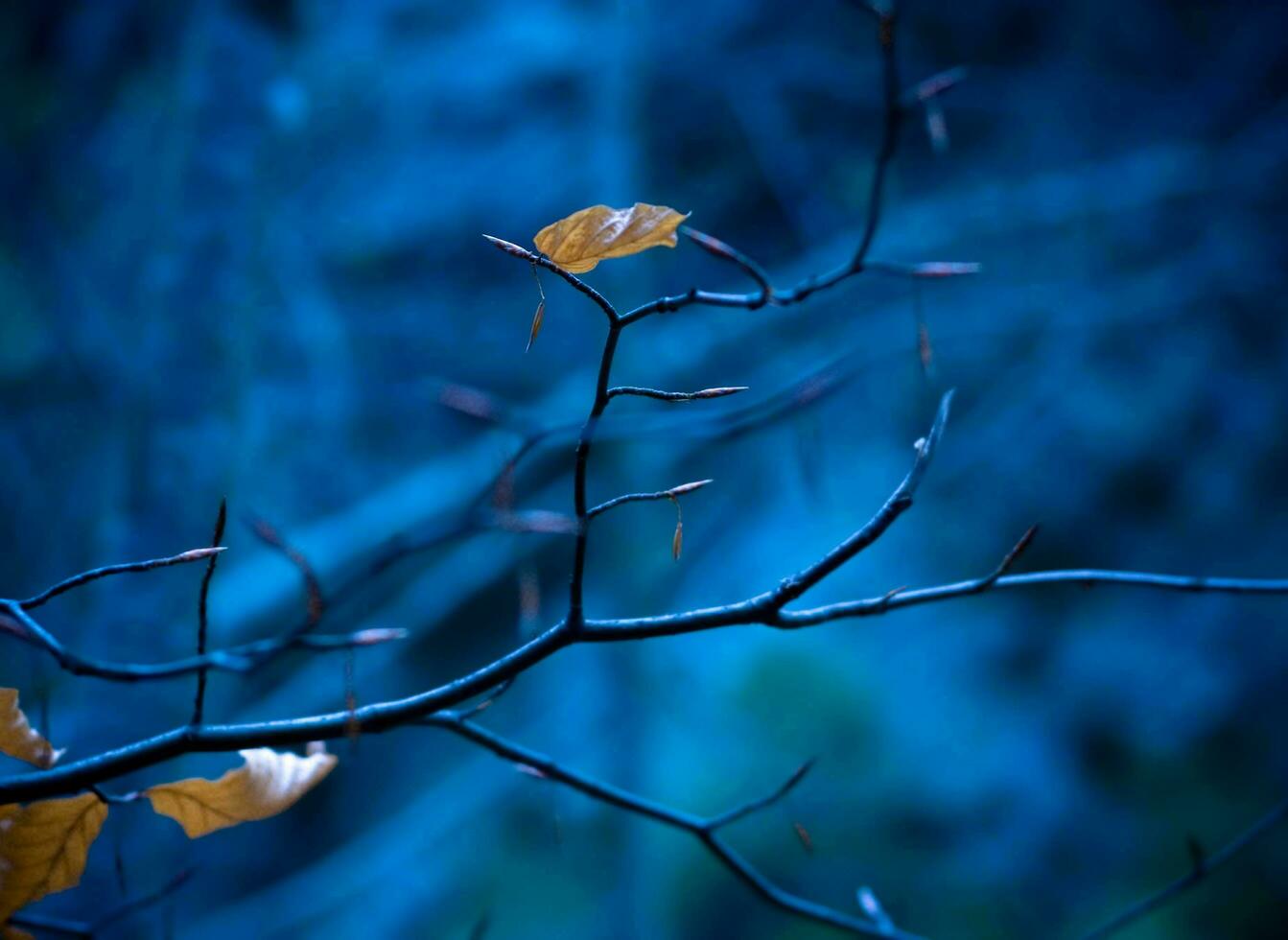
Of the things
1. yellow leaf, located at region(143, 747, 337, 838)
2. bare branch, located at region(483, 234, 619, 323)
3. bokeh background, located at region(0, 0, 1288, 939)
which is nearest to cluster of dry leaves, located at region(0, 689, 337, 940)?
yellow leaf, located at region(143, 747, 337, 838)

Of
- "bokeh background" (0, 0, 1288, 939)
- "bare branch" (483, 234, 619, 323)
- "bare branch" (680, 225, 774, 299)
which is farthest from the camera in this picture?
"bokeh background" (0, 0, 1288, 939)

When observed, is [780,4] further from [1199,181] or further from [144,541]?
[144,541]

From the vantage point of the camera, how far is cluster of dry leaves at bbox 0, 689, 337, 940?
0.92 ft

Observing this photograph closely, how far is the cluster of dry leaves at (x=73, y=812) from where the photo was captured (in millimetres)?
279

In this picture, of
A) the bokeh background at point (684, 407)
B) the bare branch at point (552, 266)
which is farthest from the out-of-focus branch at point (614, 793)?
the bokeh background at point (684, 407)

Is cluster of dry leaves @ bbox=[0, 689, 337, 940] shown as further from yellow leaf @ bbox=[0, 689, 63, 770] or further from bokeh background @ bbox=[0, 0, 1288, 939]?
bokeh background @ bbox=[0, 0, 1288, 939]

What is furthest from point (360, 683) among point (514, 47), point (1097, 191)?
point (1097, 191)

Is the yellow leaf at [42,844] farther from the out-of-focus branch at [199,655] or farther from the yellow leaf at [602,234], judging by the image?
the yellow leaf at [602,234]

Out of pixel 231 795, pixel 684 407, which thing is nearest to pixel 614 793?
pixel 231 795

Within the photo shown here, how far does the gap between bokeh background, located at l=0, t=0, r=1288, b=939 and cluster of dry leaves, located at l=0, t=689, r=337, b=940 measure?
78 centimetres

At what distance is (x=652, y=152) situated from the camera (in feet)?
4.35

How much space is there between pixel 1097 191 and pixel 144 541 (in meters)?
1.40

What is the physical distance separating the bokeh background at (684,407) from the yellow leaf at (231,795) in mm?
779

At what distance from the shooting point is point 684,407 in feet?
3.48
